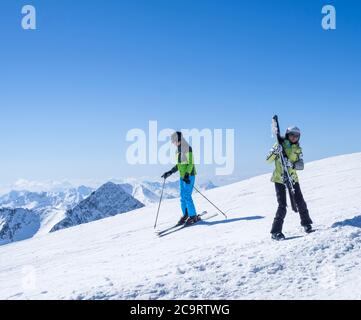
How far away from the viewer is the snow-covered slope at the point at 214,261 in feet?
20.6

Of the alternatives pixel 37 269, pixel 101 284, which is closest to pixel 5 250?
pixel 37 269

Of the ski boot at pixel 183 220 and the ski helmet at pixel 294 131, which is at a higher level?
the ski helmet at pixel 294 131

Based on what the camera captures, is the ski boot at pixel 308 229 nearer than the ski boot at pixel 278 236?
No

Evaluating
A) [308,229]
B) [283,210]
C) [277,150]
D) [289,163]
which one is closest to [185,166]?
[277,150]

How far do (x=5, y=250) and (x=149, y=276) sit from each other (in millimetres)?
Answer: 10832

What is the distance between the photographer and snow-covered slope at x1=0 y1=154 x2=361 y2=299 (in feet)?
20.6

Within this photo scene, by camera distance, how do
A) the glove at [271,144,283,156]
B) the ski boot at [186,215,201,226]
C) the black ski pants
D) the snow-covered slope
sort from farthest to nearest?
1. the ski boot at [186,215,201,226]
2. the glove at [271,144,283,156]
3. the black ski pants
4. the snow-covered slope

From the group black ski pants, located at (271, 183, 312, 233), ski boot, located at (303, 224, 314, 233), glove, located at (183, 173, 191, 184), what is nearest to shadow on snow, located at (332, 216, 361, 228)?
ski boot, located at (303, 224, 314, 233)

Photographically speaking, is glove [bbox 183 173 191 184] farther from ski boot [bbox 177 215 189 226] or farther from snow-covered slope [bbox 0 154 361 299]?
snow-covered slope [bbox 0 154 361 299]

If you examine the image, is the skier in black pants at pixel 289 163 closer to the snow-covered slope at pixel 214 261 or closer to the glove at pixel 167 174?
the snow-covered slope at pixel 214 261

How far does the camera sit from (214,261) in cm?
752

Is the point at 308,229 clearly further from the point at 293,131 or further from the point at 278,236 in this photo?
the point at 293,131

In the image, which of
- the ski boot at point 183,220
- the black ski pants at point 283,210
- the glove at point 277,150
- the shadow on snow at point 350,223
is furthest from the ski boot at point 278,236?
the ski boot at point 183,220
